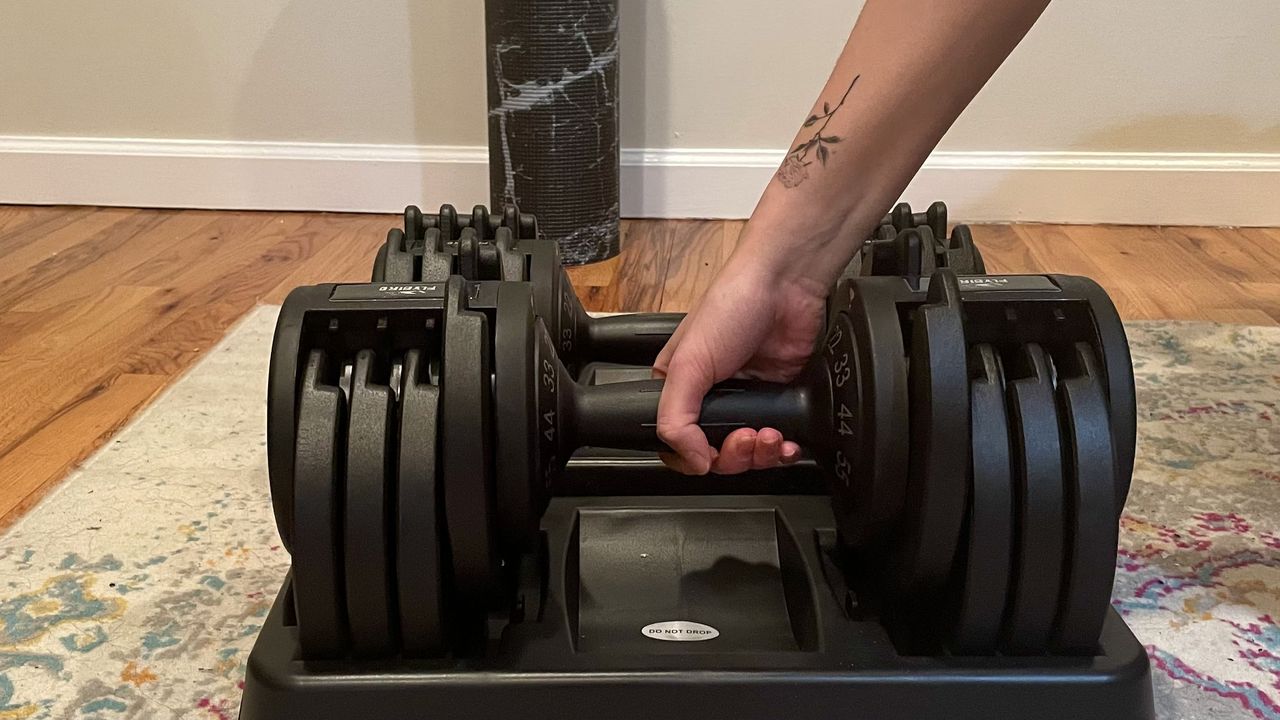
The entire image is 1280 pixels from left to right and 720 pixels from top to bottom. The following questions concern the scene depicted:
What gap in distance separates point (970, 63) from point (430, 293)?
0.41 m

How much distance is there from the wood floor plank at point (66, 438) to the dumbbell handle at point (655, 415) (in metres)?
0.62

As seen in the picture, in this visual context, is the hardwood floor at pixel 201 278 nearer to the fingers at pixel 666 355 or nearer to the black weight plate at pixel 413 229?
the black weight plate at pixel 413 229

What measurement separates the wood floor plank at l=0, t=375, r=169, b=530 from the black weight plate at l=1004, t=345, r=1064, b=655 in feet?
2.90

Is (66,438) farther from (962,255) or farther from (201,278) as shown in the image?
(962,255)

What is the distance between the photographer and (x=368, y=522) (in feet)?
1.98

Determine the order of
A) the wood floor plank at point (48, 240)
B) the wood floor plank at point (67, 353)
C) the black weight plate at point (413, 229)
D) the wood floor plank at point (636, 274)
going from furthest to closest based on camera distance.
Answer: the wood floor plank at point (48, 240) < the wood floor plank at point (636, 274) < the wood floor plank at point (67, 353) < the black weight plate at point (413, 229)

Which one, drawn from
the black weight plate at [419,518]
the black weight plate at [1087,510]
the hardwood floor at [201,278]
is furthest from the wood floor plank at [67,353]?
the black weight plate at [1087,510]

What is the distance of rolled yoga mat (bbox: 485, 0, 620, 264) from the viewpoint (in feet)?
5.66

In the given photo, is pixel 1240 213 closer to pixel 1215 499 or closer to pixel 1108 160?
pixel 1108 160

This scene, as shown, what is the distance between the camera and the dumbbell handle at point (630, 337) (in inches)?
38.9

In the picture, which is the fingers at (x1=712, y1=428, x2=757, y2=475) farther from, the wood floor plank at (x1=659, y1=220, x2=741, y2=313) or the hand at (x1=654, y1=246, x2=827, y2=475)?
the wood floor plank at (x1=659, y1=220, x2=741, y2=313)

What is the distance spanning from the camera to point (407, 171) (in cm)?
213

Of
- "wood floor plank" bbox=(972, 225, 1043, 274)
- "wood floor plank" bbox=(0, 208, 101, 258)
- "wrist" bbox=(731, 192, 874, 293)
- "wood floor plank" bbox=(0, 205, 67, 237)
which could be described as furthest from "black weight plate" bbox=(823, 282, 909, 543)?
"wood floor plank" bbox=(0, 205, 67, 237)

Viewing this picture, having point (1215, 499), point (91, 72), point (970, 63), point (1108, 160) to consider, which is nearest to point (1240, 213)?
point (1108, 160)
